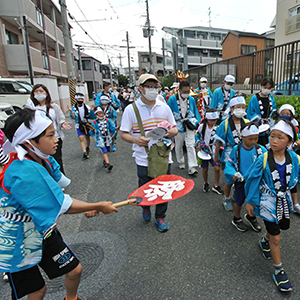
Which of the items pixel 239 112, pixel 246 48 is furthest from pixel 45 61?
pixel 246 48

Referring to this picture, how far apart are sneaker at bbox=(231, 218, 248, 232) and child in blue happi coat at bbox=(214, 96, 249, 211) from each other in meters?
0.45

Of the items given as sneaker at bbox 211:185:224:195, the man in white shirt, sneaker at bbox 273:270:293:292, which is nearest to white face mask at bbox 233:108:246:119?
the man in white shirt

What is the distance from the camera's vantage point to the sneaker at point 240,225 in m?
3.22

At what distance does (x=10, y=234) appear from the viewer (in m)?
1.63

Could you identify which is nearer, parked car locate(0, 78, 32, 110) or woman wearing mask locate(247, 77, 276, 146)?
woman wearing mask locate(247, 77, 276, 146)

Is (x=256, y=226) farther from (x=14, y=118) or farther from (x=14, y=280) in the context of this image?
(x=14, y=118)

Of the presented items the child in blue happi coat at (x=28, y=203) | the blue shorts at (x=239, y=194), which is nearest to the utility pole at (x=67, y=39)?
the blue shorts at (x=239, y=194)

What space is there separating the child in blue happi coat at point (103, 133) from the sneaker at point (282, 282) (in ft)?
14.6

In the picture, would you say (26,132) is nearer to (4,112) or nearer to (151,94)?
(151,94)

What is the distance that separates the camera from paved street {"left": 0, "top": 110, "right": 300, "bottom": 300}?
2318mm

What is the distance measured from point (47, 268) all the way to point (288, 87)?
767 cm

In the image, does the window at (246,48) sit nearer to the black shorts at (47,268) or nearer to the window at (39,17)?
the window at (39,17)

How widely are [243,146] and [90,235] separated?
91.9 inches

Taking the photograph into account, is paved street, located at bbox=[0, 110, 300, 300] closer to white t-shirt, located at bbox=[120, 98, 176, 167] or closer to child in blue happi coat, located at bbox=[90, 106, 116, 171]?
white t-shirt, located at bbox=[120, 98, 176, 167]
